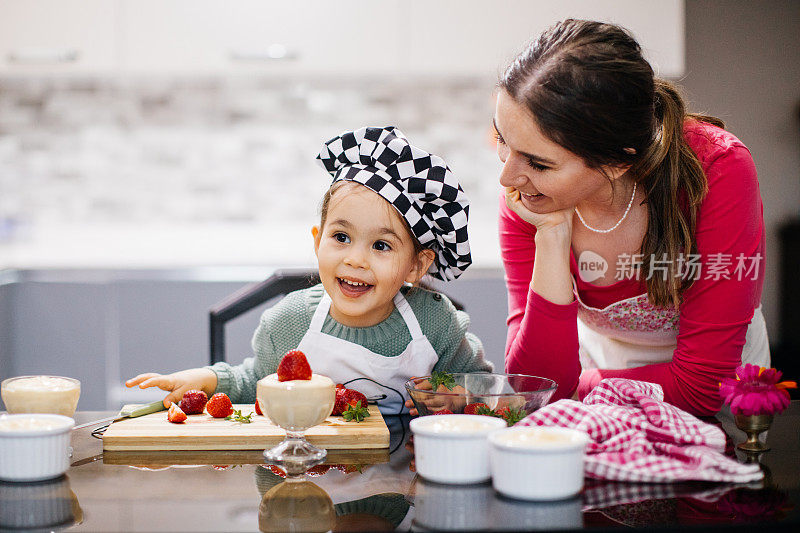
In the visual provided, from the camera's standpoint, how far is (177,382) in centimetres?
135

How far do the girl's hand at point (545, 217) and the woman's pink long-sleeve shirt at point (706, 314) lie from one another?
0.13 m

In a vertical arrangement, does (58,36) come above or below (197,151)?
above

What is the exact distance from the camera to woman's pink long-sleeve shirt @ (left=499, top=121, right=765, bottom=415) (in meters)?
1.38

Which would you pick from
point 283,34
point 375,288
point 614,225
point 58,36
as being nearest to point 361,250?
point 375,288

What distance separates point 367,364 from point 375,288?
0.14 metres

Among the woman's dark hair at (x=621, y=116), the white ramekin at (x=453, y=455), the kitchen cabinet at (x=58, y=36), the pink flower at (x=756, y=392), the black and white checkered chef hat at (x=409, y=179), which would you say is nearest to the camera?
the white ramekin at (x=453, y=455)

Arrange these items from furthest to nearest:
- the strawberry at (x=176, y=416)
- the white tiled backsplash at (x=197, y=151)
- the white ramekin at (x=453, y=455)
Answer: the white tiled backsplash at (x=197, y=151), the strawberry at (x=176, y=416), the white ramekin at (x=453, y=455)

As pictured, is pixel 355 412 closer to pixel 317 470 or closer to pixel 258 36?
pixel 317 470

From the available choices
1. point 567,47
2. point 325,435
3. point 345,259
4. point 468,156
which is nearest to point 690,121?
point 567,47

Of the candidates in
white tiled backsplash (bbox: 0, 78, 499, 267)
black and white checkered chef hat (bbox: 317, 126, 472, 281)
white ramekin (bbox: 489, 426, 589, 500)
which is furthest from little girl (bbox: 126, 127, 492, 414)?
white tiled backsplash (bbox: 0, 78, 499, 267)

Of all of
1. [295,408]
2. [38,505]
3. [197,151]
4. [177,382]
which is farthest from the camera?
[197,151]

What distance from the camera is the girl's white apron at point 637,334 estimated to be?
62.9 inches

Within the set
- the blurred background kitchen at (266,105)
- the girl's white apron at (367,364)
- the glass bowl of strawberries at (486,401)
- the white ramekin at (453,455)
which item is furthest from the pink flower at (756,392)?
the blurred background kitchen at (266,105)

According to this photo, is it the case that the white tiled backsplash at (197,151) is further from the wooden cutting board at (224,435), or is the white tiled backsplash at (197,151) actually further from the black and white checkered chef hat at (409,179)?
the wooden cutting board at (224,435)
